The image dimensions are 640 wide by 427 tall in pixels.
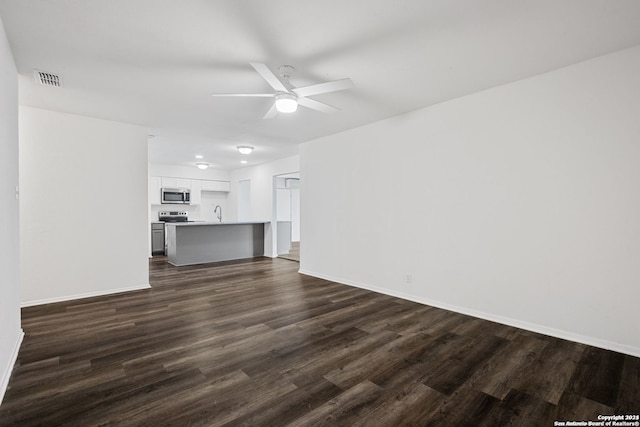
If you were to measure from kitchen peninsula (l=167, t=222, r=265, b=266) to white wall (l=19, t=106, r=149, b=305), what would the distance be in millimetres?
1975

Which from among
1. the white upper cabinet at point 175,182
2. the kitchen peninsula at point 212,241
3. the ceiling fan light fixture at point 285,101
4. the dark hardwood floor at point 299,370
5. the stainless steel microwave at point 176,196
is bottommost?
the dark hardwood floor at point 299,370

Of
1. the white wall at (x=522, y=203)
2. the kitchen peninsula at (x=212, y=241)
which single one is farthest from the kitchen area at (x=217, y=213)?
the white wall at (x=522, y=203)

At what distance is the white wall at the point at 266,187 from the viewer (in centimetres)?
743

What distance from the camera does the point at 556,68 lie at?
9.20 feet

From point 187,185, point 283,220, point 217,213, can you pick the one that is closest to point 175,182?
point 187,185

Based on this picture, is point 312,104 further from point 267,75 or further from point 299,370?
point 299,370

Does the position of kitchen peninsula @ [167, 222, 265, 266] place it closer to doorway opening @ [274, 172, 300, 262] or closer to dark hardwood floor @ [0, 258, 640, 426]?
doorway opening @ [274, 172, 300, 262]

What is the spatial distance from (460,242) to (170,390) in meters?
3.23

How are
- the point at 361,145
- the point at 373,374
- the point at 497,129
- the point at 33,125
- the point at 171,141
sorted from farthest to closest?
1. the point at 171,141
2. the point at 361,145
3. the point at 33,125
4. the point at 497,129
5. the point at 373,374

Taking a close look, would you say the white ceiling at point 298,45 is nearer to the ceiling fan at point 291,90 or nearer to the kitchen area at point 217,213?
the ceiling fan at point 291,90

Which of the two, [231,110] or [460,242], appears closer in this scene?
[460,242]

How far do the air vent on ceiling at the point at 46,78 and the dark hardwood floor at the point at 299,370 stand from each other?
8.27ft

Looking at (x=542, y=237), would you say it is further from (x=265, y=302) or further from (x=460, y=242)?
(x=265, y=302)

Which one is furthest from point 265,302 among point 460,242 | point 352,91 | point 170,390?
point 352,91
